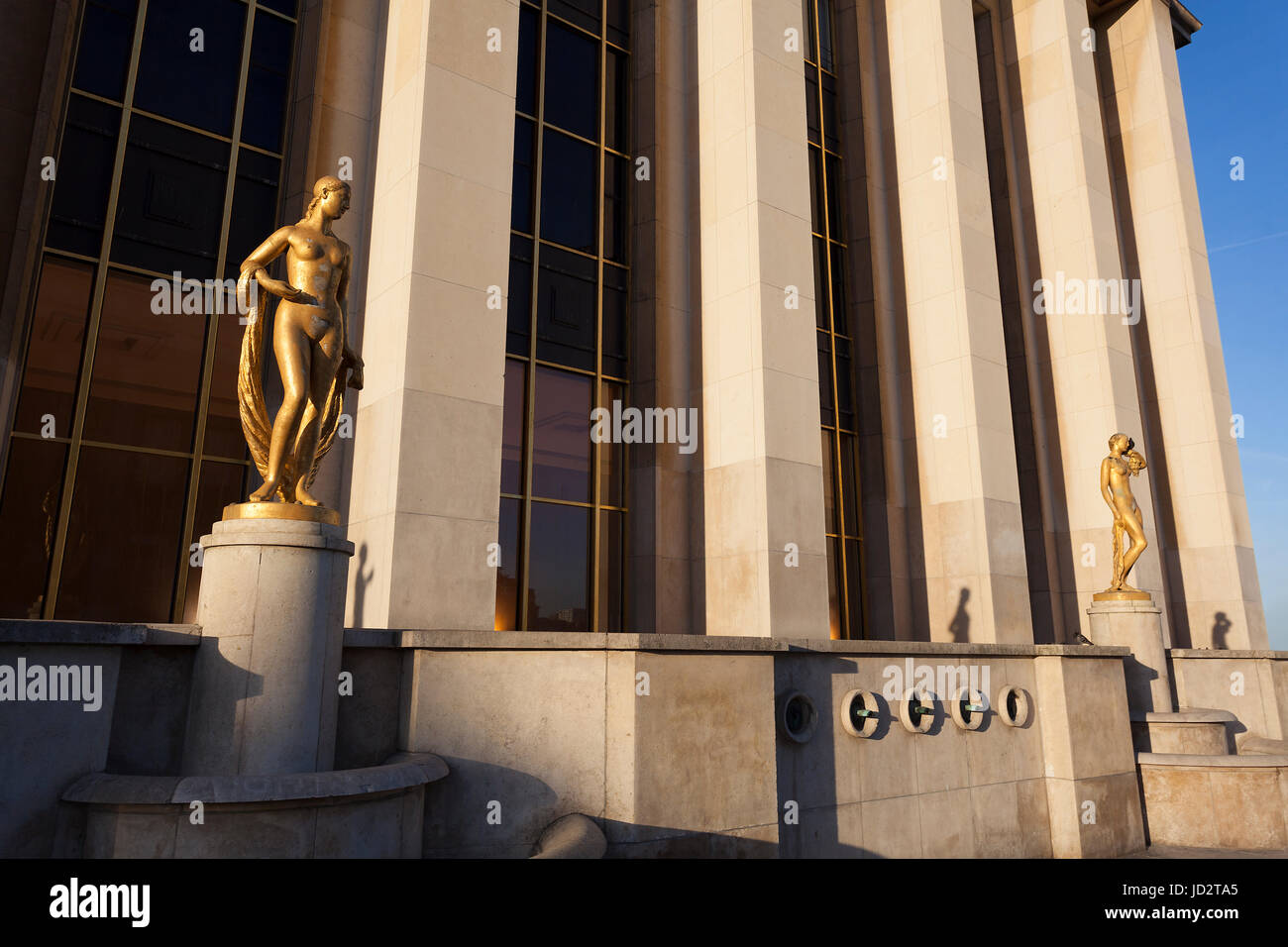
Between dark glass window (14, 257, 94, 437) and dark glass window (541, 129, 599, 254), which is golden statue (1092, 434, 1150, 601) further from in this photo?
dark glass window (14, 257, 94, 437)

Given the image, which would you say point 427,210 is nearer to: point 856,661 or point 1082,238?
point 856,661

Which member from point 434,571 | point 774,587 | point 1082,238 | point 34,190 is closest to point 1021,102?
point 1082,238

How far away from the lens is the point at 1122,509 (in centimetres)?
1584

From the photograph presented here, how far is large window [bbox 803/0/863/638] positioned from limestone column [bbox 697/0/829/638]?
4370 millimetres

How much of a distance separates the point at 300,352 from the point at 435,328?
10.9 ft

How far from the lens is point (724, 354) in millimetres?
14406

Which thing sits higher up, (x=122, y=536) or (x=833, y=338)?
(x=833, y=338)

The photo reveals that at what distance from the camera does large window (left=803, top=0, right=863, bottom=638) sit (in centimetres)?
1862

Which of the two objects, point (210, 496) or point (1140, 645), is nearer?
point (210, 496)

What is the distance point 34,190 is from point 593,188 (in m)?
9.24

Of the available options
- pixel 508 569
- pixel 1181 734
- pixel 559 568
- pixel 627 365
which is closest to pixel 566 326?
pixel 627 365
